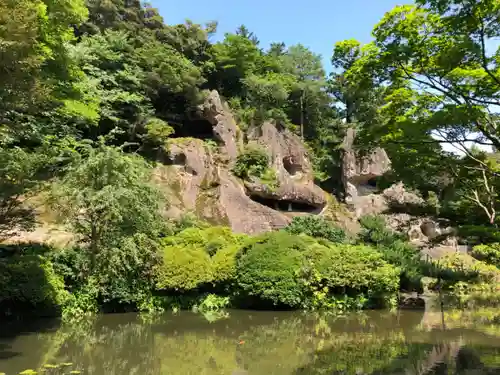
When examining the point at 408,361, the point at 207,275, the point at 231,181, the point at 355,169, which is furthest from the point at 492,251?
the point at 355,169

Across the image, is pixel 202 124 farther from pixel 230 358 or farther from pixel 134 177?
pixel 230 358

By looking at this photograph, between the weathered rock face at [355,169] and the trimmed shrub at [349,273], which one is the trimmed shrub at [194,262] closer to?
the trimmed shrub at [349,273]

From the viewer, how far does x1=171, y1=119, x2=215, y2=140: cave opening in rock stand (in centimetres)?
3148

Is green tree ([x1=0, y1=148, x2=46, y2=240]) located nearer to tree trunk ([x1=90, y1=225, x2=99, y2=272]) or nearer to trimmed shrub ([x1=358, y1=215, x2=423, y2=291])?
tree trunk ([x1=90, y1=225, x2=99, y2=272])

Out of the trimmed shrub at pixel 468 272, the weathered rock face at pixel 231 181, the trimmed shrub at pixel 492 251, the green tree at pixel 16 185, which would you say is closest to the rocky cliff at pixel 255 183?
the weathered rock face at pixel 231 181

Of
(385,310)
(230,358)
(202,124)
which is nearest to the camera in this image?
(230,358)

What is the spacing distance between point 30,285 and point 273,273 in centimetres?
655

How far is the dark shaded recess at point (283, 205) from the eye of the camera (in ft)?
90.2

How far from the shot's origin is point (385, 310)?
1406 cm

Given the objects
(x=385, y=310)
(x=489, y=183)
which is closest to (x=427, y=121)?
(x=489, y=183)

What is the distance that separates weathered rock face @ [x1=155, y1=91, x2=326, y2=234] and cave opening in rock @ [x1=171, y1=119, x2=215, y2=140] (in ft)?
6.95

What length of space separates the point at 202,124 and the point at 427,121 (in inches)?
962

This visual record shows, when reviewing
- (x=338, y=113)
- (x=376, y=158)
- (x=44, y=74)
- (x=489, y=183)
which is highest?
(x=338, y=113)

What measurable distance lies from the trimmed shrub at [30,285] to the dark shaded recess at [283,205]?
15.7 meters
